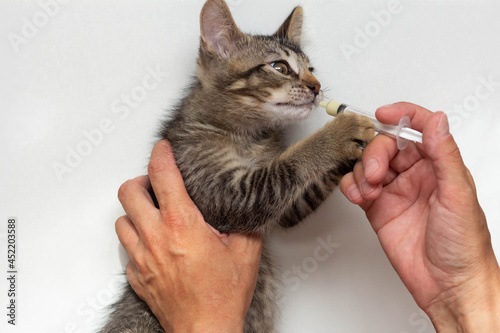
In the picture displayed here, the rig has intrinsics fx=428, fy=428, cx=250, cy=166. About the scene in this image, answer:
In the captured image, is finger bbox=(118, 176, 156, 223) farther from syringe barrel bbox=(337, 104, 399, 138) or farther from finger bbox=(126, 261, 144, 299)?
syringe barrel bbox=(337, 104, 399, 138)

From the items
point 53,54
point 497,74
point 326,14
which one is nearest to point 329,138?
point 326,14

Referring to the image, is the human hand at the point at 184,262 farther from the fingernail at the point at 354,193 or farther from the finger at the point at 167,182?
the fingernail at the point at 354,193

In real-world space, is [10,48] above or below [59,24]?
below

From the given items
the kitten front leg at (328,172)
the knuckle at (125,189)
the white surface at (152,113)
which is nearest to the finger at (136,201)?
the knuckle at (125,189)

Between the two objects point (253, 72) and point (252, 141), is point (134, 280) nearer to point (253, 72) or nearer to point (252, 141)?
point (252, 141)

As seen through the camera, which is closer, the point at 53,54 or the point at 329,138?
the point at 329,138

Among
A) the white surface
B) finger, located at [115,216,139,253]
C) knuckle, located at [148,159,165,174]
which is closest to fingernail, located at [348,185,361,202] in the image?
the white surface

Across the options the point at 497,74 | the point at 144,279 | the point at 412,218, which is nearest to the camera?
the point at 412,218

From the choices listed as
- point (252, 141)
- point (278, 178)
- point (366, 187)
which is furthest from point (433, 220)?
point (252, 141)

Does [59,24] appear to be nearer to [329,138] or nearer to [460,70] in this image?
[329,138]
